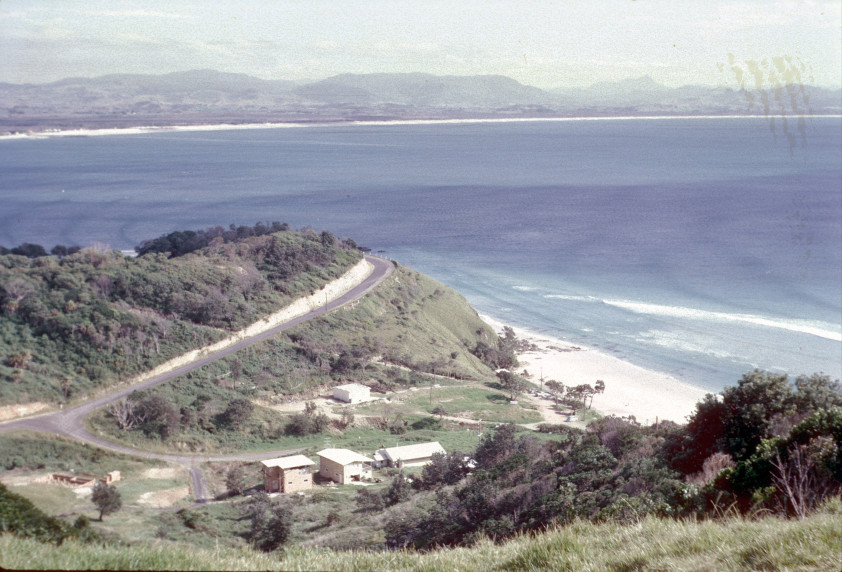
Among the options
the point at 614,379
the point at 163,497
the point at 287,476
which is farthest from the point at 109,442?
the point at 614,379

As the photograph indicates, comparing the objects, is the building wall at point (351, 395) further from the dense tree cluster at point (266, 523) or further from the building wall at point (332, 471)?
the dense tree cluster at point (266, 523)

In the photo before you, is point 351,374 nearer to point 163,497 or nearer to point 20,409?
point 20,409

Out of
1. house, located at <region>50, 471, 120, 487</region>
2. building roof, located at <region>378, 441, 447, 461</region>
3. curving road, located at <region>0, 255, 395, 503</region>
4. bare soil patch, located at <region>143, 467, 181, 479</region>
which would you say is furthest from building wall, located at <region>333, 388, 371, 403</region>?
house, located at <region>50, 471, 120, 487</region>

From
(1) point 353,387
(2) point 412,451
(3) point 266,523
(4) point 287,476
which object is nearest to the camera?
(3) point 266,523

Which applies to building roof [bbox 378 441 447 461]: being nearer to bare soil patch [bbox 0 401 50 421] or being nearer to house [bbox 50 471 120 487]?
house [bbox 50 471 120 487]

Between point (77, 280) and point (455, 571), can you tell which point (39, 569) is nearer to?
point (455, 571)

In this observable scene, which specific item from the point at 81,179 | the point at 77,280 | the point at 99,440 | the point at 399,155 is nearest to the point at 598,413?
the point at 99,440
